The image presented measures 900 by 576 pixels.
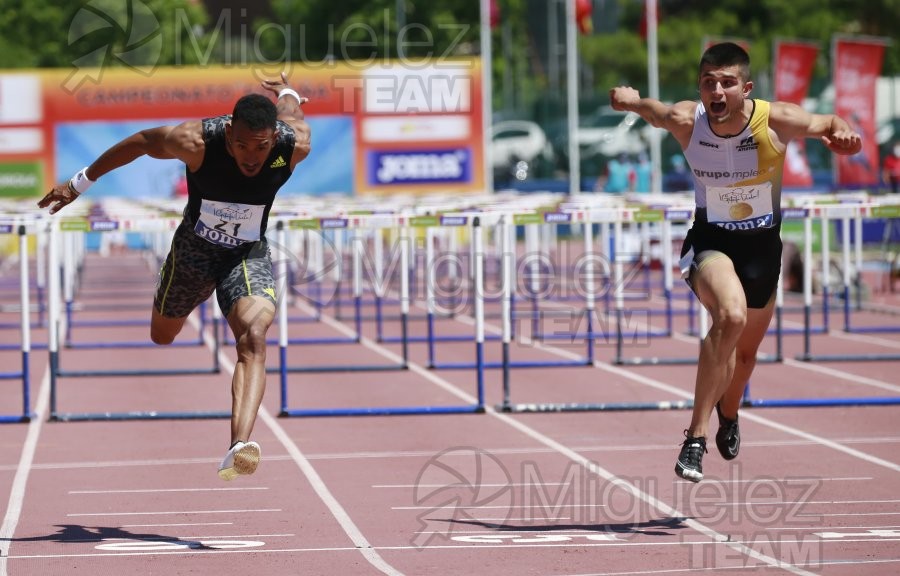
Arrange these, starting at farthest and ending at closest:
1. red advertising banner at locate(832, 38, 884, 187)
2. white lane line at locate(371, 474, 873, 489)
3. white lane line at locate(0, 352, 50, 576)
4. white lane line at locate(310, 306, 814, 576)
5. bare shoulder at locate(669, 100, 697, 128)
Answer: red advertising banner at locate(832, 38, 884, 187) → white lane line at locate(371, 474, 873, 489) → bare shoulder at locate(669, 100, 697, 128) → white lane line at locate(0, 352, 50, 576) → white lane line at locate(310, 306, 814, 576)

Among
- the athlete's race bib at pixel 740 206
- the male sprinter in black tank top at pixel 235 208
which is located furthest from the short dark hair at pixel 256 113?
the athlete's race bib at pixel 740 206

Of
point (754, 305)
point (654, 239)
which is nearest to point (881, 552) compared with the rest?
point (754, 305)

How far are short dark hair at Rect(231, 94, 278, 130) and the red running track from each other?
1.91 m

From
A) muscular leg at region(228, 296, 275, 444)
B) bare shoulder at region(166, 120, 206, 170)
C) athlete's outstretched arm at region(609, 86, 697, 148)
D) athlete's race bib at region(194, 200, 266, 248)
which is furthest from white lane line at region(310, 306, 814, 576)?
bare shoulder at region(166, 120, 206, 170)

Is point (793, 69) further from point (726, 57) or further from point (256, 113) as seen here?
point (256, 113)

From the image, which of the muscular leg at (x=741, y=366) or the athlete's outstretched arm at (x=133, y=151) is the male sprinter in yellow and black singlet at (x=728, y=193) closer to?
the muscular leg at (x=741, y=366)

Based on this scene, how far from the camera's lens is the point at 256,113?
7.62m

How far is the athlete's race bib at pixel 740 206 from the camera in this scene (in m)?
8.14

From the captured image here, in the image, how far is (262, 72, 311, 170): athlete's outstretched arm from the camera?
8.09 meters

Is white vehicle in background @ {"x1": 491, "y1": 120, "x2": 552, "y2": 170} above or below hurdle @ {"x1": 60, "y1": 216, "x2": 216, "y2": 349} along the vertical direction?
above

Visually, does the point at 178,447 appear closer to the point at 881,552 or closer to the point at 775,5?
the point at 881,552

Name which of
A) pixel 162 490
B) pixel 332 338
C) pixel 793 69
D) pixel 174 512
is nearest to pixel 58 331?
pixel 162 490

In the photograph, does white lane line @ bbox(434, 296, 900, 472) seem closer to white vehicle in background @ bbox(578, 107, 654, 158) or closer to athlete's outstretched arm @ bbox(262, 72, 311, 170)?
athlete's outstretched arm @ bbox(262, 72, 311, 170)

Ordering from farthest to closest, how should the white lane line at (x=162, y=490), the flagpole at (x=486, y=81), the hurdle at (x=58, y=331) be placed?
the flagpole at (x=486, y=81)
the hurdle at (x=58, y=331)
the white lane line at (x=162, y=490)
